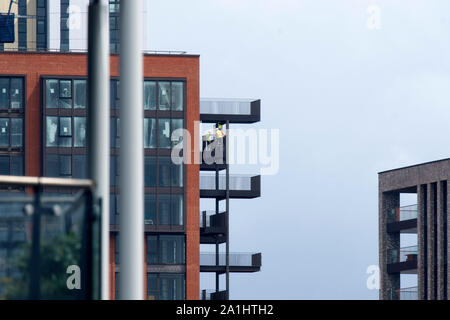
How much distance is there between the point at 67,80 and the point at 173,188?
1098 centimetres

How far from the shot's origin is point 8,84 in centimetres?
7888

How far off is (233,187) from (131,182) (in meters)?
71.1

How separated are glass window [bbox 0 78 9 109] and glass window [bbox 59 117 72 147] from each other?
4289 millimetres

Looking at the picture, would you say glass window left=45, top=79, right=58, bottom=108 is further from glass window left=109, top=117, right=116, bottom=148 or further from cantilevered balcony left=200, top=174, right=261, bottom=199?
cantilevered balcony left=200, top=174, right=261, bottom=199

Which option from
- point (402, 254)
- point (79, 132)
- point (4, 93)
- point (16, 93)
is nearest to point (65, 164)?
point (79, 132)

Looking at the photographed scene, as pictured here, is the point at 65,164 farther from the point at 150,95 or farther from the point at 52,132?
the point at 150,95

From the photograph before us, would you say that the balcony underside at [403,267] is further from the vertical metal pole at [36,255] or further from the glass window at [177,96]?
the vertical metal pole at [36,255]

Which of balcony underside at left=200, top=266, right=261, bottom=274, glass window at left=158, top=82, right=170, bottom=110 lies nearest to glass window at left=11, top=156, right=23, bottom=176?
glass window at left=158, top=82, right=170, bottom=110

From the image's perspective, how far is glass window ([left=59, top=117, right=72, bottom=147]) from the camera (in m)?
77.3

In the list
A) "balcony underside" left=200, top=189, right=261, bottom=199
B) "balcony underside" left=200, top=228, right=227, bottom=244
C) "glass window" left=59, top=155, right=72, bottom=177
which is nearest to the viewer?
"glass window" left=59, top=155, right=72, bottom=177

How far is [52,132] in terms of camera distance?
77562mm

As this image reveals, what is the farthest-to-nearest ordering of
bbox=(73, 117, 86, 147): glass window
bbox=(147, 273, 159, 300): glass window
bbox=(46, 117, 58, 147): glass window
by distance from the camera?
bbox=(46, 117, 58, 147): glass window, bbox=(73, 117, 86, 147): glass window, bbox=(147, 273, 159, 300): glass window
